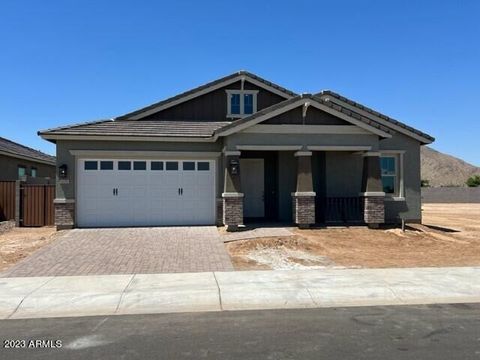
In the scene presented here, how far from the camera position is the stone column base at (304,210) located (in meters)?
15.9

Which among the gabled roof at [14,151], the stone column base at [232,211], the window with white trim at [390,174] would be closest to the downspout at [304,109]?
the stone column base at [232,211]

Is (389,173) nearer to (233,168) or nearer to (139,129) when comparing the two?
(233,168)

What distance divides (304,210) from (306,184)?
918mm

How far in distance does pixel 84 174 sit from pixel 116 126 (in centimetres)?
230

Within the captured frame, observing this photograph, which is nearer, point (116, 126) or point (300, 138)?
point (300, 138)

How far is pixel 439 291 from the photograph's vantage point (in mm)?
Result: 8602

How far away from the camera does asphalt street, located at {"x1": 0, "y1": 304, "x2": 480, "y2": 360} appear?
5.39 meters

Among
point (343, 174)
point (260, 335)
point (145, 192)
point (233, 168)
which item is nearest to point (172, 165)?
point (145, 192)

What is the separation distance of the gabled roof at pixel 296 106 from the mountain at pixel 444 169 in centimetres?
10242

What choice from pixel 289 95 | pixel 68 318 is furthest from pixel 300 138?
pixel 68 318

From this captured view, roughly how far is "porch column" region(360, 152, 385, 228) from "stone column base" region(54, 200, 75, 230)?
34.6ft

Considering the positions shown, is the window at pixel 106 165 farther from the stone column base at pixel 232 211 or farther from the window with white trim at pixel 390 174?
the window with white trim at pixel 390 174

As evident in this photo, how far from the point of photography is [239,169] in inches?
640

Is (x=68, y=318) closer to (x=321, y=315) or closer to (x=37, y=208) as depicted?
(x=321, y=315)
